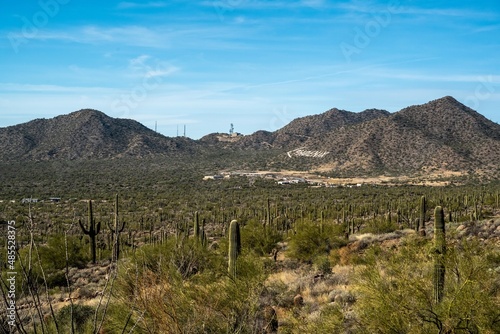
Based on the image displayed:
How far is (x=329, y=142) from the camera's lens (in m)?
123

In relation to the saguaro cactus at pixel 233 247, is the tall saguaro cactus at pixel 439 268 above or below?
above

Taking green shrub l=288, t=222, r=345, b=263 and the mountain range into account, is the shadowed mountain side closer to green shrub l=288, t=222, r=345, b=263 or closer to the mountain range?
the mountain range

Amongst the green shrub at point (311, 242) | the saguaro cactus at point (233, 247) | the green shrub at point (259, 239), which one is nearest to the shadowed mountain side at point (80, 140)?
the green shrub at point (259, 239)

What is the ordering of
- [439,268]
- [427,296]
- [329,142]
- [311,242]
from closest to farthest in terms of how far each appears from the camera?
[427,296] → [439,268] → [311,242] → [329,142]

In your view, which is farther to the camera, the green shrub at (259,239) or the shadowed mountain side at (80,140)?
the shadowed mountain side at (80,140)

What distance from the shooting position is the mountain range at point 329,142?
100062 mm

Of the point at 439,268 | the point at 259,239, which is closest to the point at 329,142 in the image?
the point at 259,239

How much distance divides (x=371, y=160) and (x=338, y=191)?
34.1m

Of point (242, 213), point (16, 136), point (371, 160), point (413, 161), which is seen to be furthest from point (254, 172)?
point (16, 136)

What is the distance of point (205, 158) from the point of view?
5551 inches

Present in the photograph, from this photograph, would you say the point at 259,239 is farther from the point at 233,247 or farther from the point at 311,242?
the point at 233,247

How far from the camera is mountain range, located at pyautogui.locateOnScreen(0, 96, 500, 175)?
100 metres

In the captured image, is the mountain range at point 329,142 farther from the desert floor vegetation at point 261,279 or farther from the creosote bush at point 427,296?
the creosote bush at point 427,296

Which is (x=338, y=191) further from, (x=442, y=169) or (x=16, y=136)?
(x=16, y=136)
